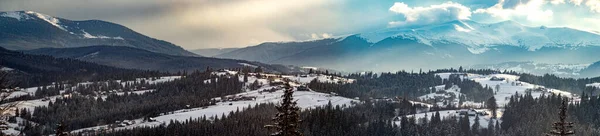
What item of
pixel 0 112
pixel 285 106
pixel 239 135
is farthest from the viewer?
pixel 239 135

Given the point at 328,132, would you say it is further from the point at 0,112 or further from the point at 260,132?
the point at 0,112

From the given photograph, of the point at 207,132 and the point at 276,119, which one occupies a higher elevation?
the point at 276,119

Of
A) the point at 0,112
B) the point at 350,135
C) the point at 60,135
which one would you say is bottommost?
the point at 350,135

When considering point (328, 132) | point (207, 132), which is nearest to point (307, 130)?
point (328, 132)

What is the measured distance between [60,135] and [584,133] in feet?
641

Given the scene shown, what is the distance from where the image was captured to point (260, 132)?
625 feet

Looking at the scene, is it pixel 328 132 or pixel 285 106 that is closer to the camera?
pixel 285 106

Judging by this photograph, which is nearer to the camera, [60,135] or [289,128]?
[289,128]

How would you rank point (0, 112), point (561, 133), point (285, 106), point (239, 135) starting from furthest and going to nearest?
point (239, 135)
point (561, 133)
point (285, 106)
point (0, 112)

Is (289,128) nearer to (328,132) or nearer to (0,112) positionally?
(0,112)

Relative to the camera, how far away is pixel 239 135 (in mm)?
188000

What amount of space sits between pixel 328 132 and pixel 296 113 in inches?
6445

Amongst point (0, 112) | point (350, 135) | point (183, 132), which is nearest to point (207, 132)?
point (183, 132)

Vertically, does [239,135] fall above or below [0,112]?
below
